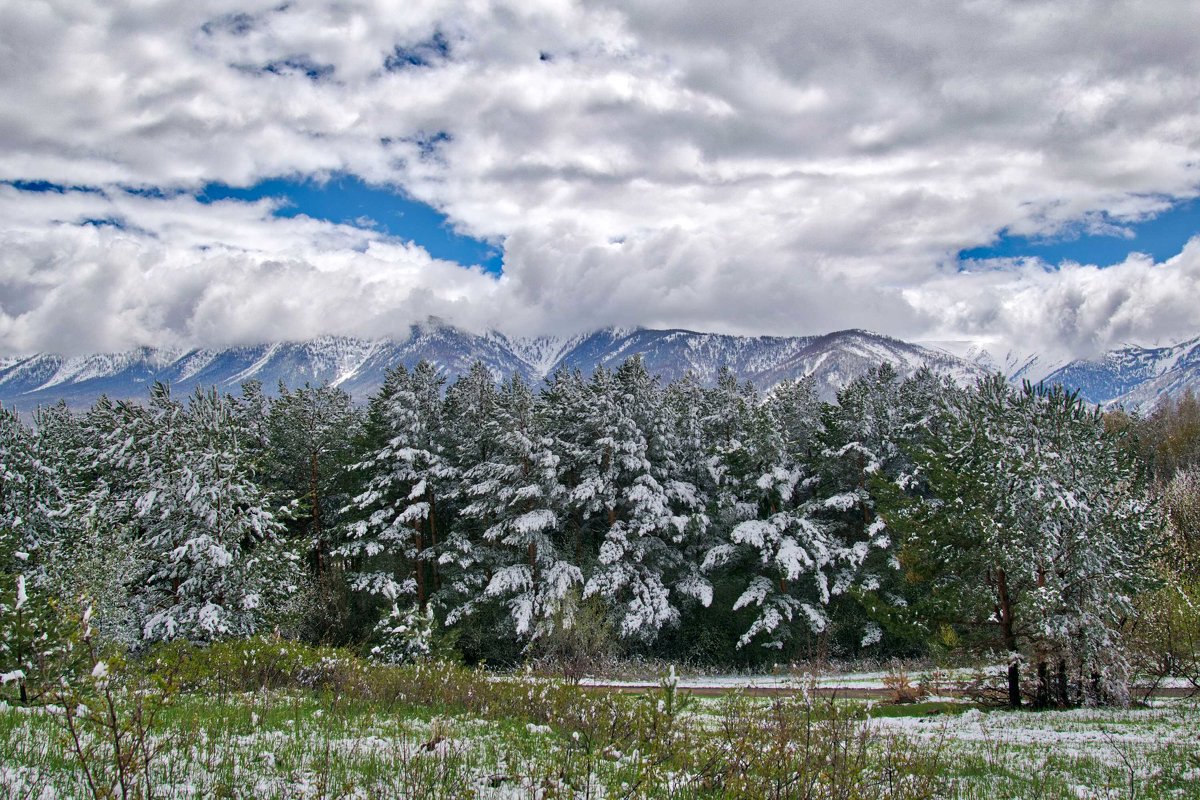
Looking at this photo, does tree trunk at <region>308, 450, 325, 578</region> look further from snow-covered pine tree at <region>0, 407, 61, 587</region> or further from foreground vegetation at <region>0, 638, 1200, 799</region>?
foreground vegetation at <region>0, 638, 1200, 799</region>

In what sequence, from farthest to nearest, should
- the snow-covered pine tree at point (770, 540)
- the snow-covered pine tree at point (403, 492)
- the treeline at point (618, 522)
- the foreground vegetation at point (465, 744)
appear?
1. the snow-covered pine tree at point (770, 540)
2. the snow-covered pine tree at point (403, 492)
3. the treeline at point (618, 522)
4. the foreground vegetation at point (465, 744)

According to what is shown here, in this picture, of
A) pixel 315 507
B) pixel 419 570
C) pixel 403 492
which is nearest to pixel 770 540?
pixel 419 570

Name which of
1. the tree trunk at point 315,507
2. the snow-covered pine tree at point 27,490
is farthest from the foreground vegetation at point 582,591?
the tree trunk at point 315,507

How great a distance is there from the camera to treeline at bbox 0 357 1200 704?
18781 millimetres

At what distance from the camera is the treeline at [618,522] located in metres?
18.8

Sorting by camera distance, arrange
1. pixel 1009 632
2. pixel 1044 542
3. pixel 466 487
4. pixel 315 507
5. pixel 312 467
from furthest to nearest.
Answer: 1. pixel 312 467
2. pixel 315 507
3. pixel 466 487
4. pixel 1009 632
5. pixel 1044 542

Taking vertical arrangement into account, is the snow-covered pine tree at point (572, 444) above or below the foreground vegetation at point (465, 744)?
above

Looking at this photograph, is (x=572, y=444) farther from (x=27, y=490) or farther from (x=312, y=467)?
(x=27, y=490)

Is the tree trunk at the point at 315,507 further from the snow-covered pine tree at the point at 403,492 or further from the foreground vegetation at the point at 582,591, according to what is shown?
the snow-covered pine tree at the point at 403,492

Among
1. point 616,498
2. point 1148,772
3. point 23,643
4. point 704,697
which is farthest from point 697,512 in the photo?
point 23,643

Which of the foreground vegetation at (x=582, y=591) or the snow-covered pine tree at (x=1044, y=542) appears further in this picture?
the snow-covered pine tree at (x=1044, y=542)

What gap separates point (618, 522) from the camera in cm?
3181

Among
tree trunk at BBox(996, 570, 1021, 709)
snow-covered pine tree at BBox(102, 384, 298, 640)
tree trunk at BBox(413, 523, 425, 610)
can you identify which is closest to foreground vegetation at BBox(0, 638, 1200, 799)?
tree trunk at BBox(996, 570, 1021, 709)

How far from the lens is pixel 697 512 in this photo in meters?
33.3
